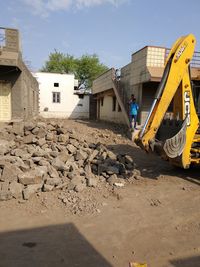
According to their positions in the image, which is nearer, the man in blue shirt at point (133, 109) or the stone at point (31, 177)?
the stone at point (31, 177)

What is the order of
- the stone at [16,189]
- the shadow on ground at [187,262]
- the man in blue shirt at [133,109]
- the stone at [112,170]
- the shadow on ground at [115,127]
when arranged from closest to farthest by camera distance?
the shadow on ground at [187,262] → the stone at [16,189] → the stone at [112,170] → the man in blue shirt at [133,109] → the shadow on ground at [115,127]

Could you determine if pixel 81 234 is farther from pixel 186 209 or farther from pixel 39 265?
pixel 186 209

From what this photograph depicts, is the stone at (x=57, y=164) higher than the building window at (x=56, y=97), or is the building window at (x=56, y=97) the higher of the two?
the building window at (x=56, y=97)

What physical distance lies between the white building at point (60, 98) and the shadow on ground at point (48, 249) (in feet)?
88.6

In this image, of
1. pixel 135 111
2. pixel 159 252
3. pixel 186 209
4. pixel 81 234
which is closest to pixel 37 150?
pixel 81 234

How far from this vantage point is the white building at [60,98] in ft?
102

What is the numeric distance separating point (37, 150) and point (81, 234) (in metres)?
3.95

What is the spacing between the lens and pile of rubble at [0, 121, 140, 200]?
611 cm

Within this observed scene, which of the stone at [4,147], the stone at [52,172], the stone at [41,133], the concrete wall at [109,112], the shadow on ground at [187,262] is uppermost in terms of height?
the concrete wall at [109,112]

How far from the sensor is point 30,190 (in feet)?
19.5

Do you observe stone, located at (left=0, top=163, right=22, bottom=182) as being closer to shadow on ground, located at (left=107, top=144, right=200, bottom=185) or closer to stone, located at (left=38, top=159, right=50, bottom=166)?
stone, located at (left=38, top=159, right=50, bottom=166)

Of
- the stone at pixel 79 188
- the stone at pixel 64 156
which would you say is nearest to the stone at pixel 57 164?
the stone at pixel 64 156

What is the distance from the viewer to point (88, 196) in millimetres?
6113

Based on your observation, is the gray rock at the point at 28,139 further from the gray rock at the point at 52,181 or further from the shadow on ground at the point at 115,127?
the shadow on ground at the point at 115,127
